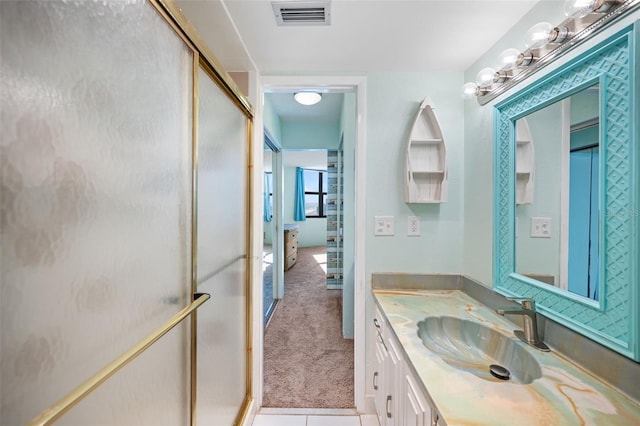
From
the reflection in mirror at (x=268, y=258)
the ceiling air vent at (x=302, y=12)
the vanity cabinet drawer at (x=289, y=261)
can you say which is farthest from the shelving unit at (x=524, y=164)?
the vanity cabinet drawer at (x=289, y=261)

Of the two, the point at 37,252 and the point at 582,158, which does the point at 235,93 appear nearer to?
the point at 37,252

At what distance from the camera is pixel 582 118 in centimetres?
99

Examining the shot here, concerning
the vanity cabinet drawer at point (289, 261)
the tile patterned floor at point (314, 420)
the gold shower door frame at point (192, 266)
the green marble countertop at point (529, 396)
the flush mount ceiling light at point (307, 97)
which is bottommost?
the tile patterned floor at point (314, 420)

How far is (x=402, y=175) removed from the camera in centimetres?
180

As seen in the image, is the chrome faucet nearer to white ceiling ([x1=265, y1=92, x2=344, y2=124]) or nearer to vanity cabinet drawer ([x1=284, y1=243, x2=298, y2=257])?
white ceiling ([x1=265, y1=92, x2=344, y2=124])

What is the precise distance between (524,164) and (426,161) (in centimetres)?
58

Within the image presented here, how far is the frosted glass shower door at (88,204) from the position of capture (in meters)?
0.42

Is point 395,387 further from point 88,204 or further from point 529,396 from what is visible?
point 88,204

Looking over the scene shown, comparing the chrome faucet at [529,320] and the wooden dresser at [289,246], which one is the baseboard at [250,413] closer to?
the chrome faucet at [529,320]

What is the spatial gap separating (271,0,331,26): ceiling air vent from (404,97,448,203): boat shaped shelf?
80cm

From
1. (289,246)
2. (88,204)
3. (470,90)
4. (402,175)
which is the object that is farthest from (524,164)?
(289,246)

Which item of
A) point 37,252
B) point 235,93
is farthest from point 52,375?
point 235,93

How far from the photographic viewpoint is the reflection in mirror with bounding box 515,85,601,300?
37.2 inches

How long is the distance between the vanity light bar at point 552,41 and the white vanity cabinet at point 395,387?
1.30 meters
